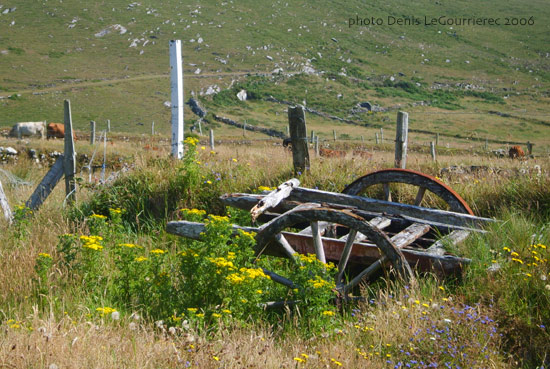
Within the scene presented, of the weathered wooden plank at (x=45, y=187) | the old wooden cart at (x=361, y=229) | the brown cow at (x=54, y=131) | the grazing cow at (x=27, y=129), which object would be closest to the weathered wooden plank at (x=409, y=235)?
the old wooden cart at (x=361, y=229)

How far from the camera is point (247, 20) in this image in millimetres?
105875

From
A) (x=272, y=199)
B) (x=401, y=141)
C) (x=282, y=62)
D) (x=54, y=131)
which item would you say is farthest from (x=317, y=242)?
(x=282, y=62)

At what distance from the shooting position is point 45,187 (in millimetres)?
7105

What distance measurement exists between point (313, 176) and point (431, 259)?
2869 millimetres

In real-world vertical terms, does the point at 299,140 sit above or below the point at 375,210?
above

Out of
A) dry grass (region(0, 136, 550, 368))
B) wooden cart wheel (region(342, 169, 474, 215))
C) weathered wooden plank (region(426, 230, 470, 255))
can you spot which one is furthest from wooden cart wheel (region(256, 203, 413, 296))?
wooden cart wheel (region(342, 169, 474, 215))

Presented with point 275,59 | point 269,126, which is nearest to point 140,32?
point 275,59

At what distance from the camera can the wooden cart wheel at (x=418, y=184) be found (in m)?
5.10

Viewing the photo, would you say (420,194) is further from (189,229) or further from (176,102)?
(176,102)

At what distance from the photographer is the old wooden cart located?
13.4ft

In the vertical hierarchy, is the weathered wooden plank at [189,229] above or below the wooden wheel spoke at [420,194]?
below

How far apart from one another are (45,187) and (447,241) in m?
5.36

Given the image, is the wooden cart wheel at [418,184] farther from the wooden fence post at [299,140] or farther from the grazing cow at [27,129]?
the grazing cow at [27,129]

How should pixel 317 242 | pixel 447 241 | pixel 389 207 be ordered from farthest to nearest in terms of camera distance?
pixel 389 207 → pixel 447 241 → pixel 317 242
